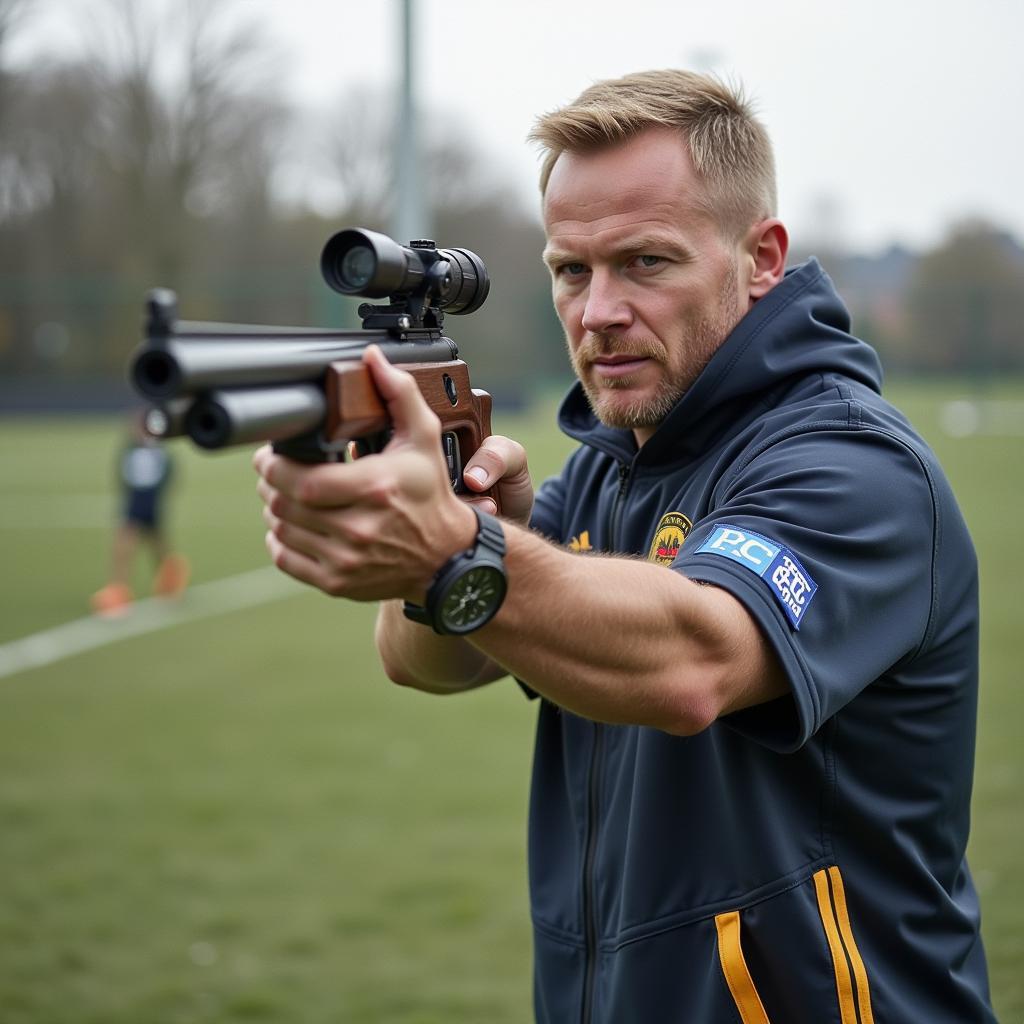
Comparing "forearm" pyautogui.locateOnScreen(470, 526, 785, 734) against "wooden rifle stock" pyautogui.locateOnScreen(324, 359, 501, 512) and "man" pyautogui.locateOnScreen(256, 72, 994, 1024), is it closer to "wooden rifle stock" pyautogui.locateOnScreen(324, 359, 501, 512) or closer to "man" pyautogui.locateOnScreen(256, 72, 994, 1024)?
"man" pyautogui.locateOnScreen(256, 72, 994, 1024)

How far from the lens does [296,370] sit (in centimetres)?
183

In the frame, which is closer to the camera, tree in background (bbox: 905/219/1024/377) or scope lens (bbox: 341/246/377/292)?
scope lens (bbox: 341/246/377/292)

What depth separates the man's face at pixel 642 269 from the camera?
2740 millimetres

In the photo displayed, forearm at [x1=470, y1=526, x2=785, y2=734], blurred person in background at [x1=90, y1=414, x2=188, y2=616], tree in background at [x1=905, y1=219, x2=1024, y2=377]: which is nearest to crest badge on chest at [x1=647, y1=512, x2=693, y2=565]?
forearm at [x1=470, y1=526, x2=785, y2=734]

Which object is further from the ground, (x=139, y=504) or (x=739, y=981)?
(x=739, y=981)

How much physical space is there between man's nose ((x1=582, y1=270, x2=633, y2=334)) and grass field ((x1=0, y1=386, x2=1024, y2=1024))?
9.98ft

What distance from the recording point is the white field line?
10484 mm

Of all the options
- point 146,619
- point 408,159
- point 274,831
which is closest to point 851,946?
point 274,831

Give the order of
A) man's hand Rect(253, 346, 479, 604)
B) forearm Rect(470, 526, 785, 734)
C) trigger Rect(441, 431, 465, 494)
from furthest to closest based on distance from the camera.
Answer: trigger Rect(441, 431, 465, 494) < forearm Rect(470, 526, 785, 734) < man's hand Rect(253, 346, 479, 604)

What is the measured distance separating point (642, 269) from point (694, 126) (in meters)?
0.33

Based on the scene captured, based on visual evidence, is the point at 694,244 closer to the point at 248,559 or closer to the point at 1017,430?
the point at 248,559

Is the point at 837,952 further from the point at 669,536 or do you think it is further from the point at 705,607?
the point at 669,536

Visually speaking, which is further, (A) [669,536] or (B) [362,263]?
(A) [669,536]

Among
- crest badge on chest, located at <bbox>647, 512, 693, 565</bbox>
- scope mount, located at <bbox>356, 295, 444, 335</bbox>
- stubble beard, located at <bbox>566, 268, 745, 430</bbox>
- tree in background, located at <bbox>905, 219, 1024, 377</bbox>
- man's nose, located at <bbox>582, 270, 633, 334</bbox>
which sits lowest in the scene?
tree in background, located at <bbox>905, 219, 1024, 377</bbox>
